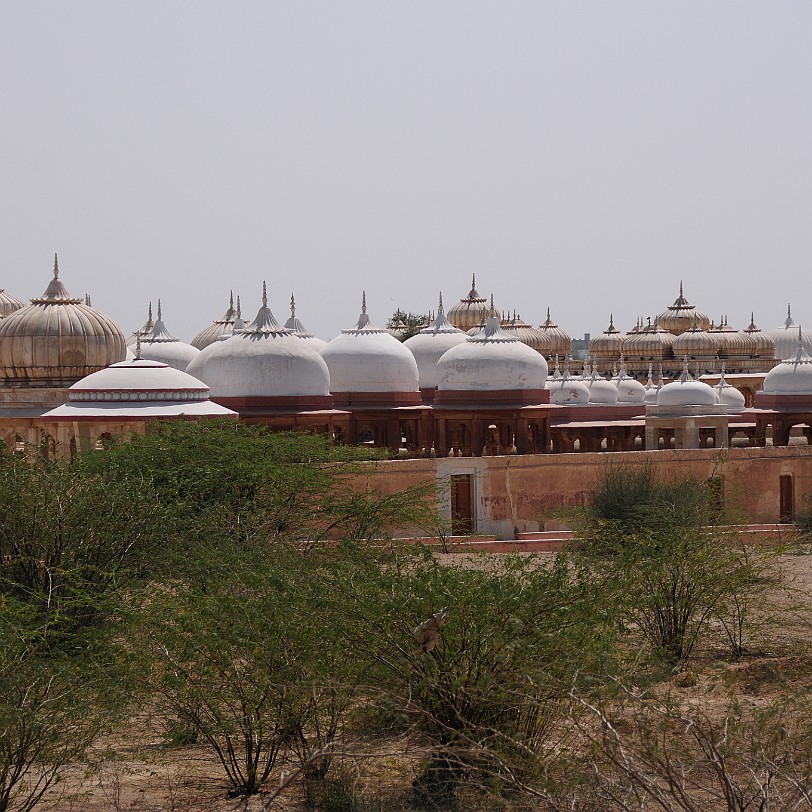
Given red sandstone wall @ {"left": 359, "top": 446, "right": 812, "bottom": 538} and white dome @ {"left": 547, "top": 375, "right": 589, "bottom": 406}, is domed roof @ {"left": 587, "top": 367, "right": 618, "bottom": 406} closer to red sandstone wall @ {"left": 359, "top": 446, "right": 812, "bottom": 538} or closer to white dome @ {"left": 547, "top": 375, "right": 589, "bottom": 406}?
white dome @ {"left": 547, "top": 375, "right": 589, "bottom": 406}

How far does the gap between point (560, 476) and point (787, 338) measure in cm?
2649

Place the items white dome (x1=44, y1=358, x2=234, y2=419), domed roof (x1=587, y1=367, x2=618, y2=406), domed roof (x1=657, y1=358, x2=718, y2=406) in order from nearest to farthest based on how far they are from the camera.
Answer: white dome (x1=44, y1=358, x2=234, y2=419) < domed roof (x1=657, y1=358, x2=718, y2=406) < domed roof (x1=587, y1=367, x2=618, y2=406)

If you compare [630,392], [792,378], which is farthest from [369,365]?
[630,392]

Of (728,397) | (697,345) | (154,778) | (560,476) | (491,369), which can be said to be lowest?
(154,778)

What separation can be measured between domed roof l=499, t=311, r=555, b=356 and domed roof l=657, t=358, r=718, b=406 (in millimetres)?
19384

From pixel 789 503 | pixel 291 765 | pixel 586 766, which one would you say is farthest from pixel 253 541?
pixel 789 503

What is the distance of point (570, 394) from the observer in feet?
113

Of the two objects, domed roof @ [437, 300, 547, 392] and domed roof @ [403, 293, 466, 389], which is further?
domed roof @ [403, 293, 466, 389]

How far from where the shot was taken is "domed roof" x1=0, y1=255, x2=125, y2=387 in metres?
27.1

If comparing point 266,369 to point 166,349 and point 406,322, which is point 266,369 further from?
point 406,322

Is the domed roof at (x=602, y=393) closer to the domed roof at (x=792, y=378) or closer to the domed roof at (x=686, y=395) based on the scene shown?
the domed roof at (x=686, y=395)

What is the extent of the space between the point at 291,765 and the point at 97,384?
1415cm

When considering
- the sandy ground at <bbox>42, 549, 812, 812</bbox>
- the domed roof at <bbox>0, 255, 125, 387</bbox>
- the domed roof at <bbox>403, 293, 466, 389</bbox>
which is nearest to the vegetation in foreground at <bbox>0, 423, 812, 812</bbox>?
the sandy ground at <bbox>42, 549, 812, 812</bbox>

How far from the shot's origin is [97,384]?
23.9 m
